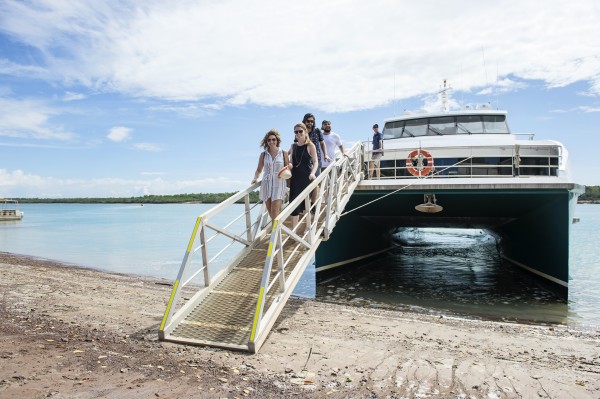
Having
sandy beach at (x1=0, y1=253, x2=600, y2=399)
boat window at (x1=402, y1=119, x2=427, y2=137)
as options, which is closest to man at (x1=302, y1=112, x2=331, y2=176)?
sandy beach at (x1=0, y1=253, x2=600, y2=399)

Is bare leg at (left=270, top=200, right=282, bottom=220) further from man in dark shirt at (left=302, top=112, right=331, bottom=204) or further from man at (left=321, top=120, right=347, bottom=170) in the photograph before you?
man at (left=321, top=120, right=347, bottom=170)

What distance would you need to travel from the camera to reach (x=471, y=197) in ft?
34.6

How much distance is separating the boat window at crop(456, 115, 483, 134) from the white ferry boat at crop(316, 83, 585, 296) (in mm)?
27

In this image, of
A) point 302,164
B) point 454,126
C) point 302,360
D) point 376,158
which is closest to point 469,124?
point 454,126

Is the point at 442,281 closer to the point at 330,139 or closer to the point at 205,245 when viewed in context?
the point at 330,139

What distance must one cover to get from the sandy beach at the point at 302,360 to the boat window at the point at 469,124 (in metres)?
7.25

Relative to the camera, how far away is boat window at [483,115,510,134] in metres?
12.9

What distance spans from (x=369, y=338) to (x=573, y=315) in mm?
6431

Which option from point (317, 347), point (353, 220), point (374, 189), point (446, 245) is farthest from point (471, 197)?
point (446, 245)

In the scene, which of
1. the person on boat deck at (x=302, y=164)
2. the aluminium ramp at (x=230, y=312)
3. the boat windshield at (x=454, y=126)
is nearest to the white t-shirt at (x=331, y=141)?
the person on boat deck at (x=302, y=164)

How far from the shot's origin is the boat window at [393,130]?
13.6 metres

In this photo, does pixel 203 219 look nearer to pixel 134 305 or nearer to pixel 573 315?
pixel 134 305

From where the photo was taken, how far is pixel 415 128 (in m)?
13.5

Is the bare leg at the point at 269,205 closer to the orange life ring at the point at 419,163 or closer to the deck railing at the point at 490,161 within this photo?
the deck railing at the point at 490,161
